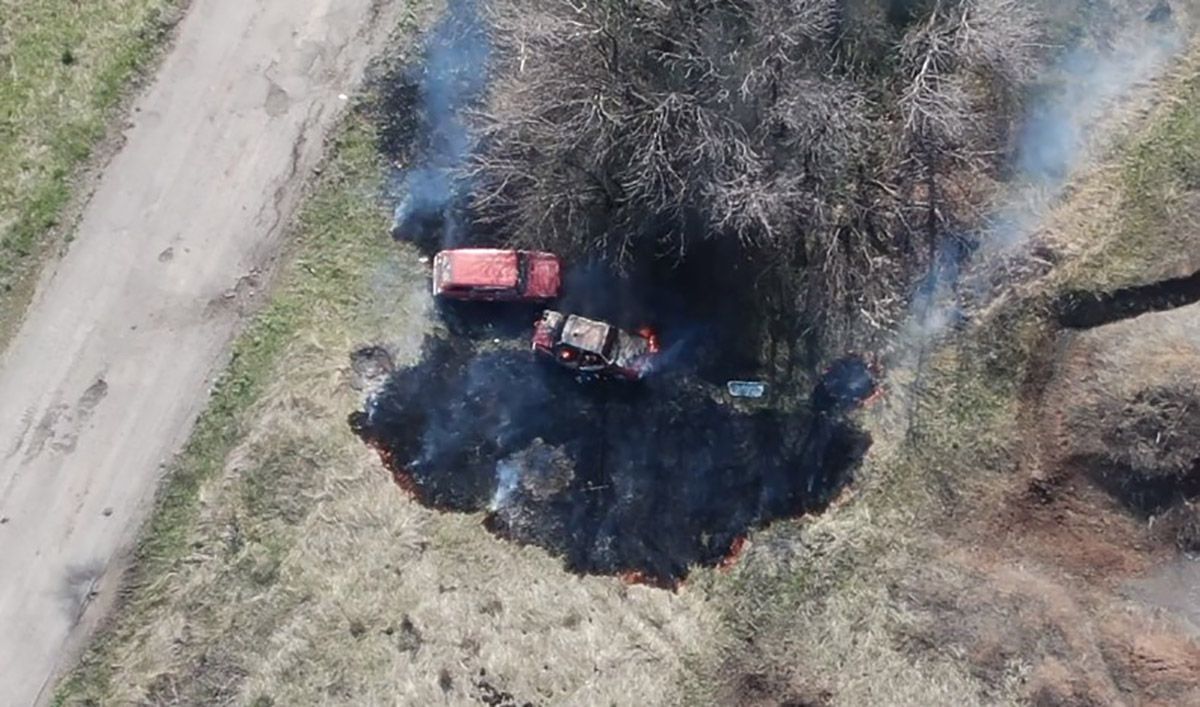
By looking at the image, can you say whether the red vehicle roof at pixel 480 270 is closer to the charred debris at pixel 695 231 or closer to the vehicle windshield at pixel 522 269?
the vehicle windshield at pixel 522 269

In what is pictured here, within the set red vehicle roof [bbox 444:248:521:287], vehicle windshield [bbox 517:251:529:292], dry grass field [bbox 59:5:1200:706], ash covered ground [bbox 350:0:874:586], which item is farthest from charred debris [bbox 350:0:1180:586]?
red vehicle roof [bbox 444:248:521:287]

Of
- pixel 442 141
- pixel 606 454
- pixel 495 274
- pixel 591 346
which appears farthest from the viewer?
pixel 442 141

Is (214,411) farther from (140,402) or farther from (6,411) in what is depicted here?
(6,411)

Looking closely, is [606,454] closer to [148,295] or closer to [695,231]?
[695,231]

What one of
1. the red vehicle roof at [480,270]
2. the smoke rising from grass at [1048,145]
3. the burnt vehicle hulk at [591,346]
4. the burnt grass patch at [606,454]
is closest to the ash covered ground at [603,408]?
the burnt grass patch at [606,454]

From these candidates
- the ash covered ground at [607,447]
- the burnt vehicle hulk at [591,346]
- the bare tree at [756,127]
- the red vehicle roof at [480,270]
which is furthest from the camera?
the ash covered ground at [607,447]

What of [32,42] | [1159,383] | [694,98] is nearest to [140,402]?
[32,42]

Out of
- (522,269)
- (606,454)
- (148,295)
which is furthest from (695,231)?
(148,295)
